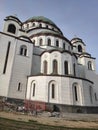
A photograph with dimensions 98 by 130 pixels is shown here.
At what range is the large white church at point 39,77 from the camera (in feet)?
67.2

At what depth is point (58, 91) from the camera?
2081 cm

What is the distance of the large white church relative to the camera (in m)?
20.5

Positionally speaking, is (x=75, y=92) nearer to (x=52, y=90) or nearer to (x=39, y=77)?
(x=52, y=90)

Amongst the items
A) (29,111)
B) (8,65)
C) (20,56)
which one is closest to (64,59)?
(20,56)

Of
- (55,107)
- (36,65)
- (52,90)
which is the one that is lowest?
(55,107)

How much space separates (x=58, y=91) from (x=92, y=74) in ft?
44.9

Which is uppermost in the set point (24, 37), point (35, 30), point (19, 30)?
point (35, 30)

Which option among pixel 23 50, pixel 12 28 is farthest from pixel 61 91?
pixel 12 28

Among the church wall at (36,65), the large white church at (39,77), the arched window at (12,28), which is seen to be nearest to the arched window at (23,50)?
the large white church at (39,77)

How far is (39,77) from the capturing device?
72.3 feet

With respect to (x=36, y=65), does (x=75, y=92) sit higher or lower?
lower

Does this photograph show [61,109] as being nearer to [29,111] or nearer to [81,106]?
[81,106]

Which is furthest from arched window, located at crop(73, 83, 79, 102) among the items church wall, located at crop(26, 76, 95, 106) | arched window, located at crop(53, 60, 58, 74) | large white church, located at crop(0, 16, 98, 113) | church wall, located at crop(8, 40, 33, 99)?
church wall, located at crop(8, 40, 33, 99)

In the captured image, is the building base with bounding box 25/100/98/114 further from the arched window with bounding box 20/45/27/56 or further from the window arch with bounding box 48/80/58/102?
the arched window with bounding box 20/45/27/56
